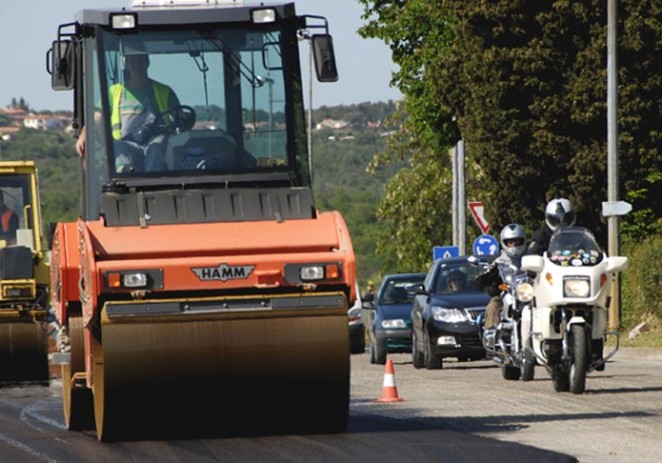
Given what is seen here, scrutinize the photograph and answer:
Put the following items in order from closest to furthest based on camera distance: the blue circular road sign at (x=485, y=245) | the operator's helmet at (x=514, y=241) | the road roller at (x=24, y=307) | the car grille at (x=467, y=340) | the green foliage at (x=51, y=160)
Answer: the operator's helmet at (x=514, y=241) → the road roller at (x=24, y=307) → the car grille at (x=467, y=340) → the blue circular road sign at (x=485, y=245) → the green foliage at (x=51, y=160)

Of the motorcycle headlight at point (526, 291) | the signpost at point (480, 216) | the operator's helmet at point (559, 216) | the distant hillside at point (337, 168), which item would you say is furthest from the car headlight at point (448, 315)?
the distant hillside at point (337, 168)

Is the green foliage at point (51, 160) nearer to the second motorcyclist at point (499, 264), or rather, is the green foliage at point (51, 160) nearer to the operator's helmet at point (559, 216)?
the second motorcyclist at point (499, 264)

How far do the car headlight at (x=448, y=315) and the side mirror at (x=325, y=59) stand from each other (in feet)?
39.2

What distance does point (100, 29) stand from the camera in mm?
16094

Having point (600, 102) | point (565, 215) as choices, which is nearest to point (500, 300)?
point (565, 215)

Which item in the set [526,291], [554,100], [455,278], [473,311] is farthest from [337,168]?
[526,291]

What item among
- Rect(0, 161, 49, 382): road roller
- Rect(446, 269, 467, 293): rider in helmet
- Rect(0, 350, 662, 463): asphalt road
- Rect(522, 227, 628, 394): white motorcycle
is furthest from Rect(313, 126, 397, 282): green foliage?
Rect(522, 227, 628, 394): white motorcycle

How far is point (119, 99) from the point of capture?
16156mm

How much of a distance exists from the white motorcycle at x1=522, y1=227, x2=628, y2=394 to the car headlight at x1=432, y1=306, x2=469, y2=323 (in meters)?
7.89

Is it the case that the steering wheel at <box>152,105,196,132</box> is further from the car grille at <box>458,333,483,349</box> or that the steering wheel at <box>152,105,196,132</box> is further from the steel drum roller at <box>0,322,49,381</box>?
the car grille at <box>458,333,483,349</box>

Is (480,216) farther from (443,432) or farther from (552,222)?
(443,432)

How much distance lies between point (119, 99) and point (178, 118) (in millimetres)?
535

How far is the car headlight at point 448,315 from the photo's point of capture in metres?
27.4


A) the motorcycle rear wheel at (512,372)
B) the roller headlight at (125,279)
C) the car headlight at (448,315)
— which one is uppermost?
the roller headlight at (125,279)
